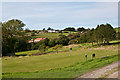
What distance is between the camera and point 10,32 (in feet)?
151

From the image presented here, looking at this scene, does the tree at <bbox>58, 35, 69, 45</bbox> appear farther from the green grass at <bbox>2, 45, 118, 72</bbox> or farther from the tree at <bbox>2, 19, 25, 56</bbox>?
the green grass at <bbox>2, 45, 118, 72</bbox>

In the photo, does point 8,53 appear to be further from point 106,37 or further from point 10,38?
point 106,37

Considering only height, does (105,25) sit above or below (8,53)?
above

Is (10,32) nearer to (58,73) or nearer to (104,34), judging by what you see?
(58,73)

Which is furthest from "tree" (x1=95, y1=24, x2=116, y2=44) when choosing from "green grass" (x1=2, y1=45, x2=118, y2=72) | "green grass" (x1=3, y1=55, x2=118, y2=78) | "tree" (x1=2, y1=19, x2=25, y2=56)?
"green grass" (x1=3, y1=55, x2=118, y2=78)

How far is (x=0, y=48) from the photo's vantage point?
42.9 meters

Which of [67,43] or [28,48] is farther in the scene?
[67,43]

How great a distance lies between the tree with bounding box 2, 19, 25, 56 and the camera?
4540 centimetres

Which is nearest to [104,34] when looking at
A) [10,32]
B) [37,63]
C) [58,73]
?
[10,32]

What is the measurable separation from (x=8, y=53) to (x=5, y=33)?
643 centimetres

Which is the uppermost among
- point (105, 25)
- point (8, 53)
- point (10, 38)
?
point (105, 25)

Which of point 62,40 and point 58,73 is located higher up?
point 62,40

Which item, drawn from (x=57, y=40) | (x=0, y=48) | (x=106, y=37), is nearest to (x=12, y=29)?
(x=0, y=48)

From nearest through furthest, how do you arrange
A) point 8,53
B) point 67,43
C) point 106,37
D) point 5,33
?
point 5,33 < point 8,53 < point 106,37 < point 67,43
